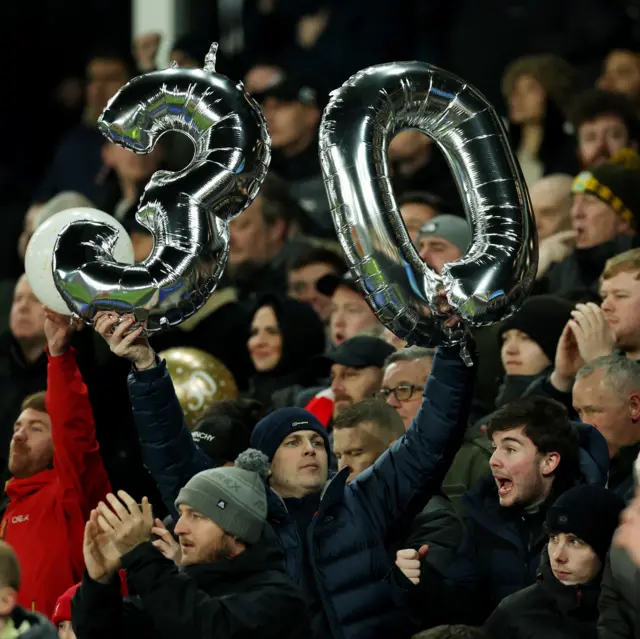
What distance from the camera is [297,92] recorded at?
388 inches

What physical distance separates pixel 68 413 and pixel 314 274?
241 centimetres

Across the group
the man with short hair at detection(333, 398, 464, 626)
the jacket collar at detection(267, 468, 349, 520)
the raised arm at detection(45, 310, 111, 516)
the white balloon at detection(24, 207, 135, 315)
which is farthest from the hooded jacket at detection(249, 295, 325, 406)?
the jacket collar at detection(267, 468, 349, 520)

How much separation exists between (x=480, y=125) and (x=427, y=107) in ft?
Result: 0.54

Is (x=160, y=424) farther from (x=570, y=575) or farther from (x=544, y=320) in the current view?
(x=544, y=320)

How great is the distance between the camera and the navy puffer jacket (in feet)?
17.8

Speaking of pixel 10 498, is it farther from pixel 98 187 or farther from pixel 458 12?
pixel 458 12

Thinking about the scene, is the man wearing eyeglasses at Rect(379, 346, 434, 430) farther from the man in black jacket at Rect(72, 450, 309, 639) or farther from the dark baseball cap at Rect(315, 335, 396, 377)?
the man in black jacket at Rect(72, 450, 309, 639)

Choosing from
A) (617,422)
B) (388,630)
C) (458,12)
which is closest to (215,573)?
(388,630)

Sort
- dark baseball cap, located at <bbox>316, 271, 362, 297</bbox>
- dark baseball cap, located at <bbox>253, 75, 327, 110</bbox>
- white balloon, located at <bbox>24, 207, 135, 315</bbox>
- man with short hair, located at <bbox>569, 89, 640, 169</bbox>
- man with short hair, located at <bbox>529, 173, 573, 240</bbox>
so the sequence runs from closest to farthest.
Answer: white balloon, located at <bbox>24, 207, 135, 315</bbox> → dark baseball cap, located at <bbox>316, 271, 362, 297</bbox> → man with short hair, located at <bbox>529, 173, 573, 240</bbox> → man with short hair, located at <bbox>569, 89, 640, 169</bbox> → dark baseball cap, located at <bbox>253, 75, 327, 110</bbox>

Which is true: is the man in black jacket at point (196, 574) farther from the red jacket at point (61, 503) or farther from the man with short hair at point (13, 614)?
the red jacket at point (61, 503)

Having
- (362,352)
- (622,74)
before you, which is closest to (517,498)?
(362,352)

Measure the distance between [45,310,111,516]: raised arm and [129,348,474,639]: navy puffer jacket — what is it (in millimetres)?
400

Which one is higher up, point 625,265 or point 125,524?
point 625,265

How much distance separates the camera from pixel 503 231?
5000mm
